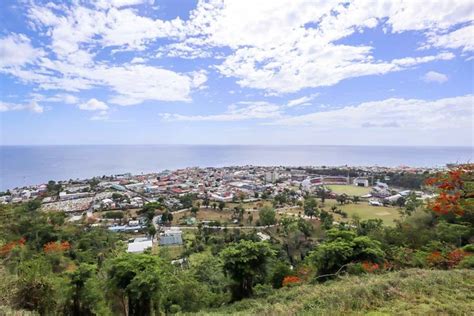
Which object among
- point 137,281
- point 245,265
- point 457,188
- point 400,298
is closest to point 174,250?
point 245,265

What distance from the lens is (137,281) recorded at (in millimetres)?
5711

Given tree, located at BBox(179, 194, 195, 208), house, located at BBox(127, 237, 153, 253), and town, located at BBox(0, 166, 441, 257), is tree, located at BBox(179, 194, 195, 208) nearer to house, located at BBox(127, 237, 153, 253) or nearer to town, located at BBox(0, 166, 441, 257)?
town, located at BBox(0, 166, 441, 257)

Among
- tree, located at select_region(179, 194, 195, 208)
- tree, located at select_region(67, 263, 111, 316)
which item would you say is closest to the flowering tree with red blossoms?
tree, located at select_region(67, 263, 111, 316)

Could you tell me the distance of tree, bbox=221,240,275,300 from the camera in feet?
24.0

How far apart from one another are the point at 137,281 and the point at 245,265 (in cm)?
276

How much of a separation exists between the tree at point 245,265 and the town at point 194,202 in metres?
12.7

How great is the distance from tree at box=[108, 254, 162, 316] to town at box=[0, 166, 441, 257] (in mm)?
13075

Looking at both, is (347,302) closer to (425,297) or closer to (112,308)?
(425,297)

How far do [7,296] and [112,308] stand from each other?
2.20 meters

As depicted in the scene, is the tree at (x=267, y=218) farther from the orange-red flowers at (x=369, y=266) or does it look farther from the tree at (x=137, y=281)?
the tree at (x=137, y=281)

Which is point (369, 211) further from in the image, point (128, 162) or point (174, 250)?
point (128, 162)

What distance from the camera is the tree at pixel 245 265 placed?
288 inches

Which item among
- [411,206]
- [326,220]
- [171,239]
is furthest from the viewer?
[326,220]

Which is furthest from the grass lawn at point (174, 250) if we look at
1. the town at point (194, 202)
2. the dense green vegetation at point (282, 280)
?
the dense green vegetation at point (282, 280)
